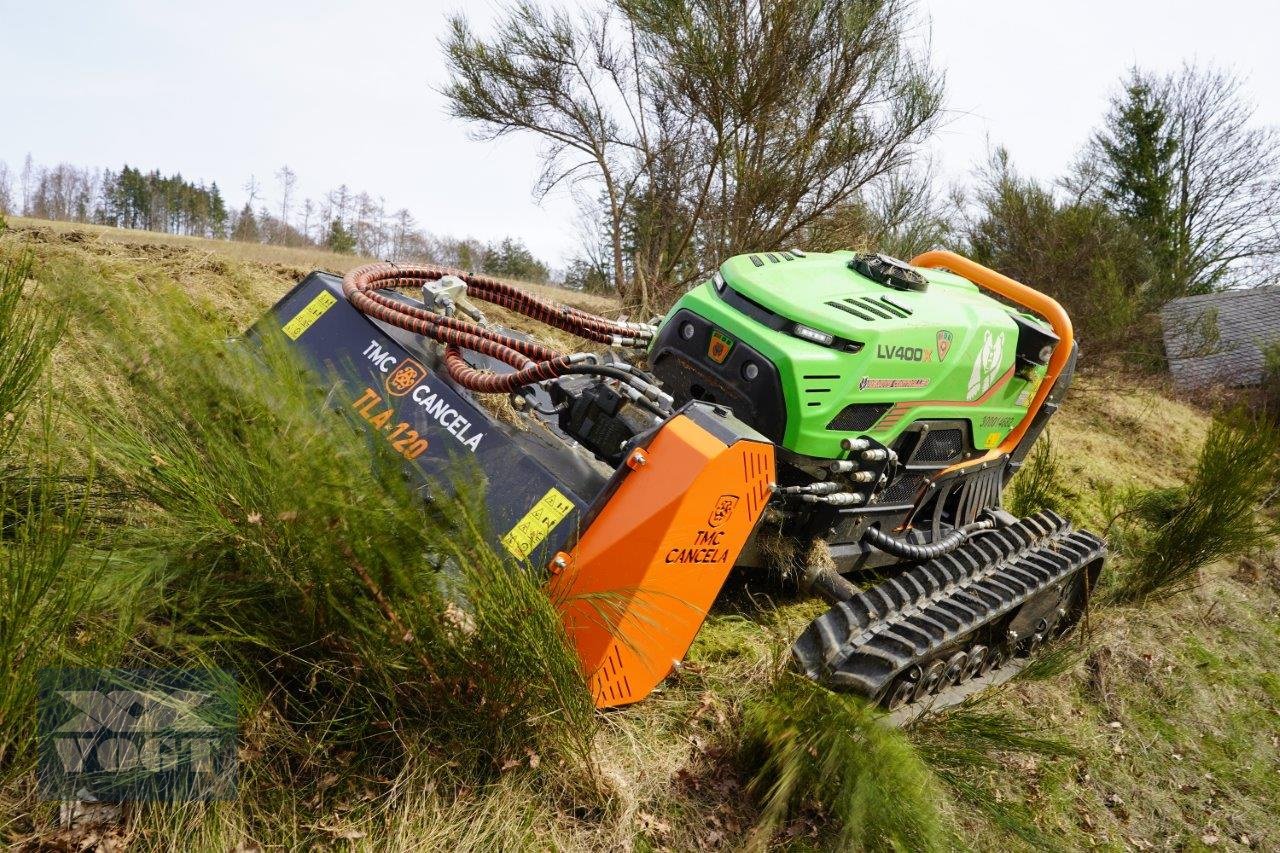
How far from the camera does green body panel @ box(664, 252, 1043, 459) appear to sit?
11.2 ft

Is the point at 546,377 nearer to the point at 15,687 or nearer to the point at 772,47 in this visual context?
the point at 15,687

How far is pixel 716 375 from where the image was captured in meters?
3.51

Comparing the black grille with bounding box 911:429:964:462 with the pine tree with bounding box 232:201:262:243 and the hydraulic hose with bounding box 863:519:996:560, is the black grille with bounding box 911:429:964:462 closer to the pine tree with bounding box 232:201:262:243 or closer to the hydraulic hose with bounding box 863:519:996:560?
the hydraulic hose with bounding box 863:519:996:560

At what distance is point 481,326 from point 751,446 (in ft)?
5.72

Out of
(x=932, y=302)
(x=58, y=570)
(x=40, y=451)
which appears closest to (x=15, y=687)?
(x=58, y=570)

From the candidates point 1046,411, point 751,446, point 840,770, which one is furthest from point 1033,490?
point 840,770

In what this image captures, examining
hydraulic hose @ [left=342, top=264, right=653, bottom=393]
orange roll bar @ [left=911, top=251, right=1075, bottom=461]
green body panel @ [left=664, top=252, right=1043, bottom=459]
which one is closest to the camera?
hydraulic hose @ [left=342, top=264, right=653, bottom=393]

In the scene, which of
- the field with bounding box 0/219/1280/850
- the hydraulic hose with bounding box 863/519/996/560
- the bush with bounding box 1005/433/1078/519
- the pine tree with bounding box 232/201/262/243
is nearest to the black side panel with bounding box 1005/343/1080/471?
the hydraulic hose with bounding box 863/519/996/560

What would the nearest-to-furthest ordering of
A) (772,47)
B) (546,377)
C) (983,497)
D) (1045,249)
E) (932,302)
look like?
(546,377) → (932,302) → (983,497) → (772,47) → (1045,249)

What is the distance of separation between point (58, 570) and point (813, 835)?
2.12 metres

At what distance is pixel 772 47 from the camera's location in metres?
9.41

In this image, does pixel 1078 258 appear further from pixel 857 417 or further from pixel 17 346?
pixel 17 346

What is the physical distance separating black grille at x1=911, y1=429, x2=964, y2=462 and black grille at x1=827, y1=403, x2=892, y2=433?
45 centimetres

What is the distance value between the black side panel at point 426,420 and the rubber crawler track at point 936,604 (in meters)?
0.98
